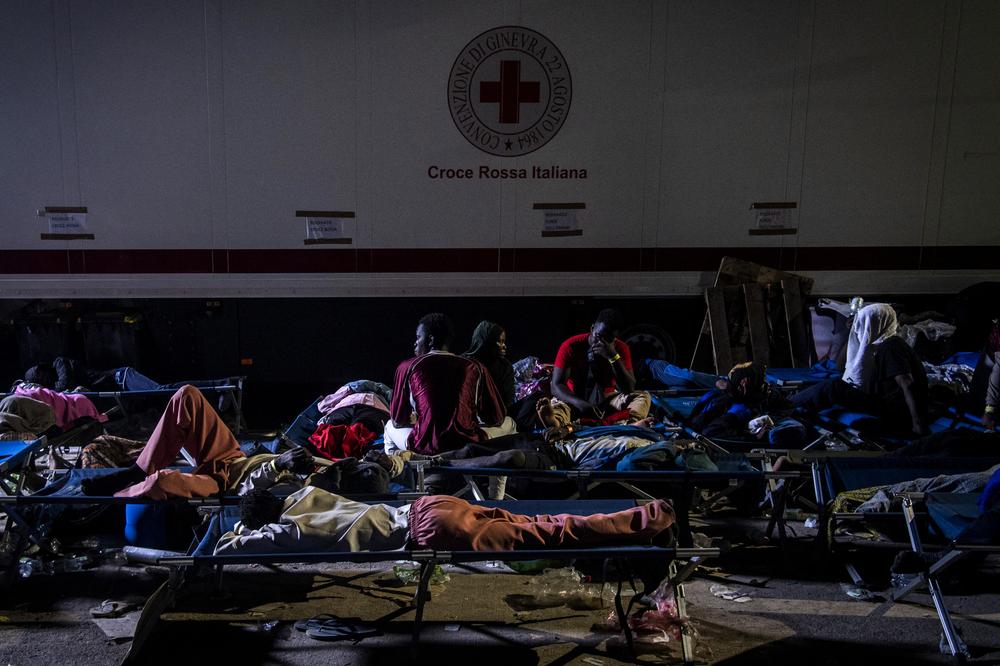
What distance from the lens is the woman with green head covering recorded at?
17.1ft

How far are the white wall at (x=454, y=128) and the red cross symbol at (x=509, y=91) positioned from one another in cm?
34

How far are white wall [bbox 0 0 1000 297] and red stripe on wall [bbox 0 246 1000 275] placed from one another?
0.22ft

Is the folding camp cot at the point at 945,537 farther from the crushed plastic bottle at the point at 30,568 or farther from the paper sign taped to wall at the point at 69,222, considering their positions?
the paper sign taped to wall at the point at 69,222

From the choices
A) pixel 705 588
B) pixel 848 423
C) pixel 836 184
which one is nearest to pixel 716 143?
pixel 836 184

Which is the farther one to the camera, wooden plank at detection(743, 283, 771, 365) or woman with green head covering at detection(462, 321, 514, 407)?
wooden plank at detection(743, 283, 771, 365)

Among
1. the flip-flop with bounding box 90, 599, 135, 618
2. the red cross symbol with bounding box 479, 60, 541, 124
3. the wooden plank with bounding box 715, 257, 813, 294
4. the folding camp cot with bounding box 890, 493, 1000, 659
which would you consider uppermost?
the red cross symbol with bounding box 479, 60, 541, 124

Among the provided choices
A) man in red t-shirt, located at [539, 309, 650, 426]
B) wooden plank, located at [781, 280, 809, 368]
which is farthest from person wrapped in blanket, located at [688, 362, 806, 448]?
wooden plank, located at [781, 280, 809, 368]

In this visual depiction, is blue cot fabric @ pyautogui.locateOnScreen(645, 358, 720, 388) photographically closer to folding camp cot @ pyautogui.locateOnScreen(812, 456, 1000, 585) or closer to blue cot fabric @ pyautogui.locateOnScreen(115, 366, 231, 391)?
folding camp cot @ pyautogui.locateOnScreen(812, 456, 1000, 585)

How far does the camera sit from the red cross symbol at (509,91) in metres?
6.61

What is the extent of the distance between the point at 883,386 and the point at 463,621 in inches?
131

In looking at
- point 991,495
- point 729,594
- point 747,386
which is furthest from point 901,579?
point 747,386

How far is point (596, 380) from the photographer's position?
225 inches

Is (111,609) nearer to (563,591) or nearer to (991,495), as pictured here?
(563,591)

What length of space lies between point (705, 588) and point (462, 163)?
4049 millimetres
